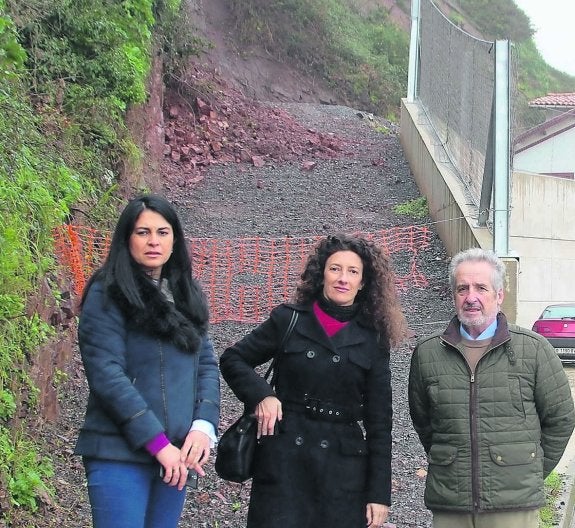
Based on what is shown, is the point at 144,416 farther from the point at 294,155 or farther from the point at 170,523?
the point at 294,155

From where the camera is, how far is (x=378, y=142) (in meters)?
23.5

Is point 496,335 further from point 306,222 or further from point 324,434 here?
point 306,222

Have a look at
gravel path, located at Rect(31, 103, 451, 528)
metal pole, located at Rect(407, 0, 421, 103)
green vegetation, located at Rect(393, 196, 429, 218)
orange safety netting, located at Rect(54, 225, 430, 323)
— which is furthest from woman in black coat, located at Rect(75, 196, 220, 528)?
metal pole, located at Rect(407, 0, 421, 103)

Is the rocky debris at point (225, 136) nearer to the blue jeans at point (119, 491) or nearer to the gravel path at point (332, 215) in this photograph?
the gravel path at point (332, 215)

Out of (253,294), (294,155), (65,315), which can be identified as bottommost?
(65,315)

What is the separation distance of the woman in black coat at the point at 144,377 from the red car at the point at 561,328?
14169 mm

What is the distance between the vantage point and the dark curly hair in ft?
13.0

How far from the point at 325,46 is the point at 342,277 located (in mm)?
31032

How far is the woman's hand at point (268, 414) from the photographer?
12.4 ft

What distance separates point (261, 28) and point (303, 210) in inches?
669

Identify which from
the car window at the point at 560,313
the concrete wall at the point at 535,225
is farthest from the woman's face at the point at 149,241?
the car window at the point at 560,313

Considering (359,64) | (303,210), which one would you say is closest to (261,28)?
(359,64)

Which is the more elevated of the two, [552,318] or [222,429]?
[552,318]

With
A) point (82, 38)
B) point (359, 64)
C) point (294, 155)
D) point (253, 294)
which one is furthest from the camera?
point (359, 64)
